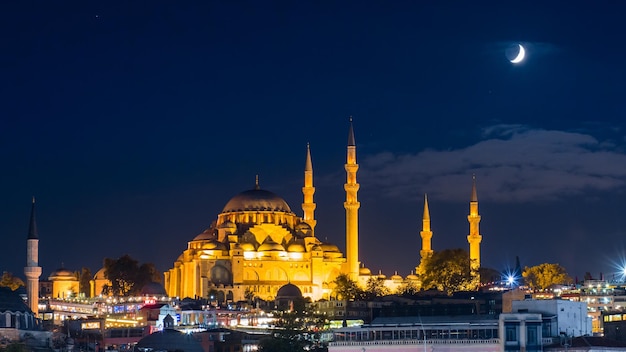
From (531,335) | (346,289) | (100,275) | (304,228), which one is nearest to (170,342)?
(531,335)

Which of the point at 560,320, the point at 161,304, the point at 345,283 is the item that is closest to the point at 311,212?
the point at 345,283

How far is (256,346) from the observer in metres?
89.9

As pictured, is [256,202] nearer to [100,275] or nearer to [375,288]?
[100,275]

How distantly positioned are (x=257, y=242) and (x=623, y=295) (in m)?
36.0

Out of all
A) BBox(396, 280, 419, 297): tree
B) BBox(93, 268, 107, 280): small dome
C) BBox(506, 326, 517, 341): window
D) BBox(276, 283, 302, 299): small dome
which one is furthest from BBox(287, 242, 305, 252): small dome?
BBox(506, 326, 517, 341): window

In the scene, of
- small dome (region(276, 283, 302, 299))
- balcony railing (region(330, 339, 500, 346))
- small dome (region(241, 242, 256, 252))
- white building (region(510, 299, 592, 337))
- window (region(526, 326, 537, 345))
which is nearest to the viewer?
window (region(526, 326, 537, 345))

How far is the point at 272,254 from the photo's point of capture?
125 metres

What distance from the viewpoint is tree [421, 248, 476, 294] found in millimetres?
109500

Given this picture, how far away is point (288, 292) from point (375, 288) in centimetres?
604

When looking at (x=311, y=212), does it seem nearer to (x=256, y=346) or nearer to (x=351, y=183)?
(x=351, y=183)

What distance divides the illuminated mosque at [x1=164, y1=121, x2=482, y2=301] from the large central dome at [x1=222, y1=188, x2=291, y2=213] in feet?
0.25

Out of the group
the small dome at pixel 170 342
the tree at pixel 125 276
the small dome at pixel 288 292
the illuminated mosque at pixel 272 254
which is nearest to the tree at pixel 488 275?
the illuminated mosque at pixel 272 254

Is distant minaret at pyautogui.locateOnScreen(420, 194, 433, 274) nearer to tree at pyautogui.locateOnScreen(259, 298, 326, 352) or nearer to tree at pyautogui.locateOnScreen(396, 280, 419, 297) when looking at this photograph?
tree at pyautogui.locateOnScreen(396, 280, 419, 297)

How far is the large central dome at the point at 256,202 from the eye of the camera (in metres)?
Answer: 130
